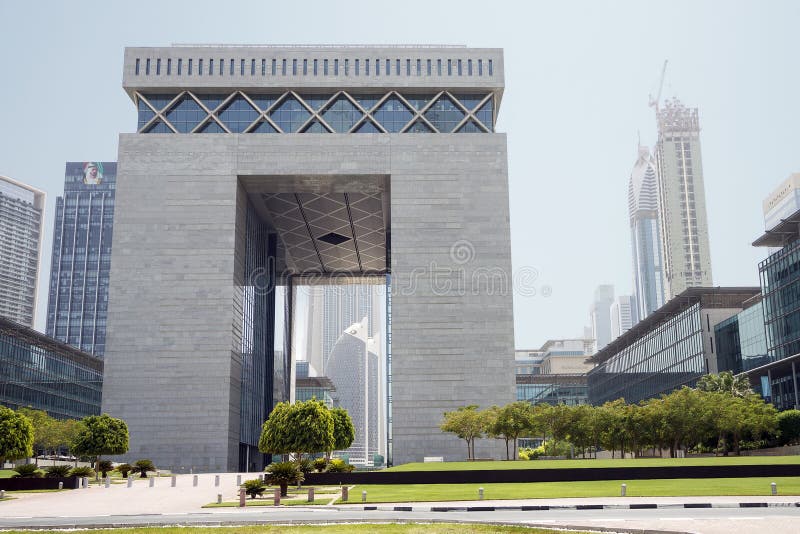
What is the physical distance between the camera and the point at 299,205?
86.0 m

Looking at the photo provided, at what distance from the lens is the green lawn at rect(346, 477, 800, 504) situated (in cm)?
3291

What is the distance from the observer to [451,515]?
2558 cm

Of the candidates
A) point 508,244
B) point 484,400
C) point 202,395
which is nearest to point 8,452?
point 202,395

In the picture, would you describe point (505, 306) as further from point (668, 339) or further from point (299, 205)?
point (668, 339)

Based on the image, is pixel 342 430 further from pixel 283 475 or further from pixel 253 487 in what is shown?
pixel 253 487

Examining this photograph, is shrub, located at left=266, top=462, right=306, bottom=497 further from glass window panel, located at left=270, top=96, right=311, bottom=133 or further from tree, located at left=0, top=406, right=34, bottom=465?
glass window panel, located at left=270, top=96, right=311, bottom=133

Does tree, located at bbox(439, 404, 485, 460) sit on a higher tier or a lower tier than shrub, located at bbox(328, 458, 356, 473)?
higher

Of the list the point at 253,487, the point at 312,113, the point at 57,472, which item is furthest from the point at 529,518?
the point at 312,113

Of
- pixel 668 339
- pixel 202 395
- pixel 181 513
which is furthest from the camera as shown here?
pixel 668 339

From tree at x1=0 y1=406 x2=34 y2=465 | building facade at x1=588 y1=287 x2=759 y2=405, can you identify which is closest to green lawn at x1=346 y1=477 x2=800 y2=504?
tree at x1=0 y1=406 x2=34 y2=465

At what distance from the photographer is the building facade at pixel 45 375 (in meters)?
107

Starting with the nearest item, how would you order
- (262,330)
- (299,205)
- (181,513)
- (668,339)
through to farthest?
1. (181,513)
2. (299,205)
3. (262,330)
4. (668,339)

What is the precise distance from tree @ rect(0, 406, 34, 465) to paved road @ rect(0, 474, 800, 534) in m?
6.28

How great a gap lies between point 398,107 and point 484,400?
2923cm
